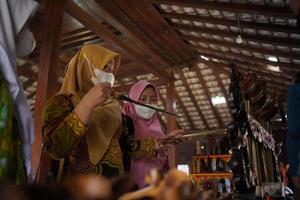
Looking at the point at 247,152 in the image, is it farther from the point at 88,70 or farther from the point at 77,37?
the point at 77,37

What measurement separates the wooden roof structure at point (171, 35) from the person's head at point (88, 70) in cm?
157

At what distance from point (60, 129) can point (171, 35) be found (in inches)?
164

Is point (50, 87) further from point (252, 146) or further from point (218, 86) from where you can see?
Result: point (218, 86)

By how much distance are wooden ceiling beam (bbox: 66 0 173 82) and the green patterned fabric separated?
8.17 ft

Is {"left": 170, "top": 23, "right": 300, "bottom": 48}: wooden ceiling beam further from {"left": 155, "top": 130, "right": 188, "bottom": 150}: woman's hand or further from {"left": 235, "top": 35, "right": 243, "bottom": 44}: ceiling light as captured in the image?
{"left": 155, "top": 130, "right": 188, "bottom": 150}: woman's hand

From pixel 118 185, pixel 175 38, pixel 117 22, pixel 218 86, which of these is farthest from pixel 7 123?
pixel 218 86

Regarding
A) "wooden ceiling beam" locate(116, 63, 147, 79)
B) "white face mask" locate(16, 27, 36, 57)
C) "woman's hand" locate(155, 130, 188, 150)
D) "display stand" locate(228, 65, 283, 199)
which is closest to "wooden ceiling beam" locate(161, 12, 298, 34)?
"wooden ceiling beam" locate(116, 63, 147, 79)

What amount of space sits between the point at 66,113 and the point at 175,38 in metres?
4.20

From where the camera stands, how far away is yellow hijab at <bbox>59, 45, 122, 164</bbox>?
114 centimetres

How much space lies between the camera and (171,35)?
4.97m

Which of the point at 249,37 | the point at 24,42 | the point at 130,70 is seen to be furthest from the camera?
the point at 130,70

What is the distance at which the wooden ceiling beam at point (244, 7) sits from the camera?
139 inches

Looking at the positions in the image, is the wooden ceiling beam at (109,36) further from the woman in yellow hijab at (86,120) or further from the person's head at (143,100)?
the woman in yellow hijab at (86,120)

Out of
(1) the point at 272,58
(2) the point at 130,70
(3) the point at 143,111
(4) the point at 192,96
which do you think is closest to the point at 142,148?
(3) the point at 143,111
